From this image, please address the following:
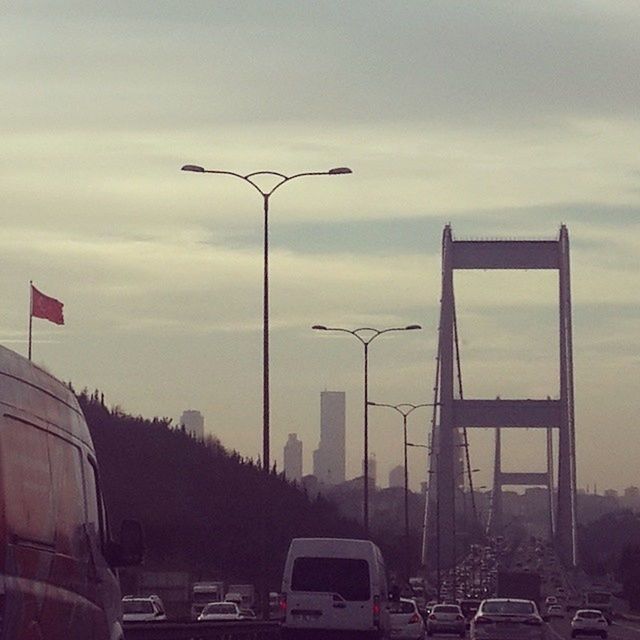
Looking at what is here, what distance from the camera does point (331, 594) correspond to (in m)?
30.6

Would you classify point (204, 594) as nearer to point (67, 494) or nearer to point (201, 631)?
point (201, 631)

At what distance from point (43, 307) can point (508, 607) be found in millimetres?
24844

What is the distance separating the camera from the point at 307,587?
1212 inches

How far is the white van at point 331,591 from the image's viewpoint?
30422 millimetres

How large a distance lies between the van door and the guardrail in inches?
108

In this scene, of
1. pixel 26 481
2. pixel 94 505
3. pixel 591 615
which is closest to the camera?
pixel 26 481

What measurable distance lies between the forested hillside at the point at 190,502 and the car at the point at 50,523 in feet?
212

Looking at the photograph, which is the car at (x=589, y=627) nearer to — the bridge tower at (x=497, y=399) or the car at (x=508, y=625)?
the car at (x=508, y=625)

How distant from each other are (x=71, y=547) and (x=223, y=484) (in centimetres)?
8974

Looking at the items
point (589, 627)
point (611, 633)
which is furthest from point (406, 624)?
point (611, 633)

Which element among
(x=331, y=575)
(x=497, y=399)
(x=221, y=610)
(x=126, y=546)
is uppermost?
(x=497, y=399)

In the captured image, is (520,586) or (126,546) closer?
(126,546)

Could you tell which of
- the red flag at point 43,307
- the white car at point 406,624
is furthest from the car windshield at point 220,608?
the red flag at point 43,307

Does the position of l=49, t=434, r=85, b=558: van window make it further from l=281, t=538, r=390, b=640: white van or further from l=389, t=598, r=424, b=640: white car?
l=389, t=598, r=424, b=640: white car
